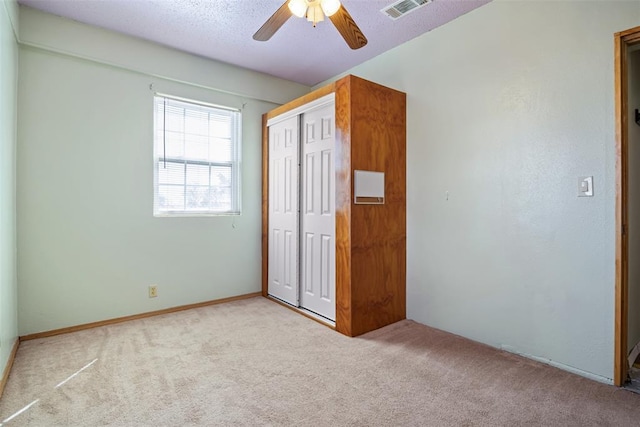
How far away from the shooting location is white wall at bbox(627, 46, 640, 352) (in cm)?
227

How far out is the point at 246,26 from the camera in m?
2.91

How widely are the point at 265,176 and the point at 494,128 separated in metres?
2.52

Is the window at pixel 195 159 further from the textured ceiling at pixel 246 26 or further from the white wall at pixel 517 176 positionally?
the white wall at pixel 517 176

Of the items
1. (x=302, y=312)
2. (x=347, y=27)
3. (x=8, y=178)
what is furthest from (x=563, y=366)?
(x=8, y=178)

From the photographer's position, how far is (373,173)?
296 centimetres

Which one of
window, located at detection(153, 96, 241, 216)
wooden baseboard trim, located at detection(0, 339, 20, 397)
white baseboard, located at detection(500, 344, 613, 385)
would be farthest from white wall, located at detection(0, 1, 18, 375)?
white baseboard, located at detection(500, 344, 613, 385)

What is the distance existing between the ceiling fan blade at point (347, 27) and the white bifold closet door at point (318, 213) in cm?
85

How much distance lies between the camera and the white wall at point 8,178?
2.09 metres

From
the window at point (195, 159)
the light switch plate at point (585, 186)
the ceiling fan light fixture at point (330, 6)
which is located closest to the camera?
the ceiling fan light fixture at point (330, 6)

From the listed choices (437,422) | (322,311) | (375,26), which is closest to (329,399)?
(437,422)

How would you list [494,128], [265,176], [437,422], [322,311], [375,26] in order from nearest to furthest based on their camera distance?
[437,422] → [494,128] → [375,26] → [322,311] → [265,176]

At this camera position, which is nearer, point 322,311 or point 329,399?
point 329,399

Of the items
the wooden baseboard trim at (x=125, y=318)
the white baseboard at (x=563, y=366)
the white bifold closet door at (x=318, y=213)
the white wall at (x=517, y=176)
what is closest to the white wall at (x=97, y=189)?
the wooden baseboard trim at (x=125, y=318)

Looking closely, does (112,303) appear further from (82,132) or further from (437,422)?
(437,422)
